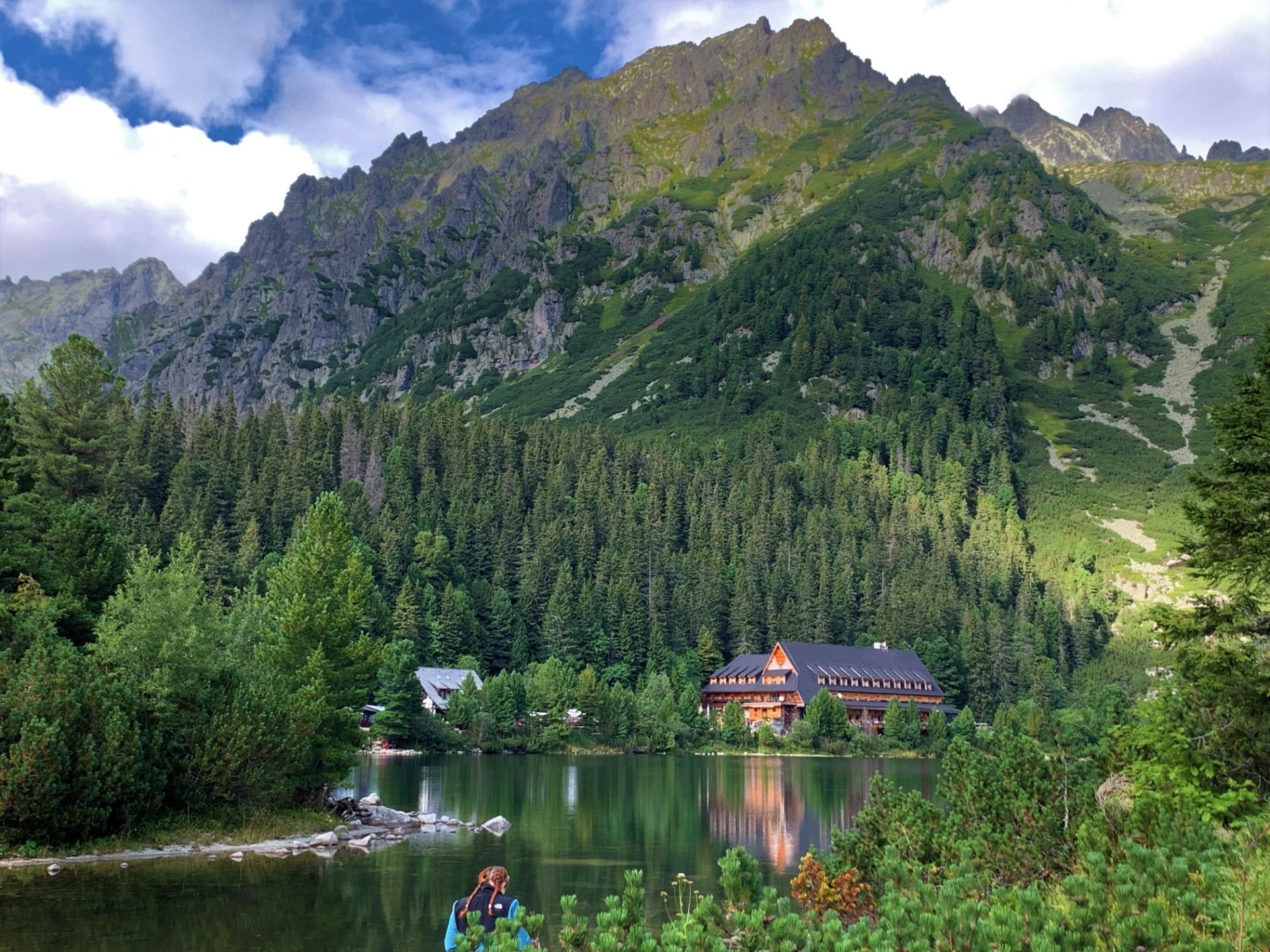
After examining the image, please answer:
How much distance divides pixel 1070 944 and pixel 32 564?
49705mm

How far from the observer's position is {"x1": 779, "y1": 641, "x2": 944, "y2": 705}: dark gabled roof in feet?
507

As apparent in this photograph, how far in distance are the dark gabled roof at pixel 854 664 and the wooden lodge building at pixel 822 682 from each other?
97 mm

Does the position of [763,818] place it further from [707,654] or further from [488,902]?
[707,654]

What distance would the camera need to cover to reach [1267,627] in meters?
29.7

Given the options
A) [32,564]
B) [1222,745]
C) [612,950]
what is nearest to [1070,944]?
[612,950]

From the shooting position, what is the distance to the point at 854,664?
522ft

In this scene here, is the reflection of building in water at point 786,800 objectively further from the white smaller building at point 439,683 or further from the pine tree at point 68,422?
the pine tree at point 68,422

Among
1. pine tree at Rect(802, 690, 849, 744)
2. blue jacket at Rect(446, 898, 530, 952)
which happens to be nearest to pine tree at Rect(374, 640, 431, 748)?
pine tree at Rect(802, 690, 849, 744)

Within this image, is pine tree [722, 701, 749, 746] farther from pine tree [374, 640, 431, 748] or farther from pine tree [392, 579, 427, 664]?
pine tree [374, 640, 431, 748]

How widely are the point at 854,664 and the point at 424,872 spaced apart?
413ft

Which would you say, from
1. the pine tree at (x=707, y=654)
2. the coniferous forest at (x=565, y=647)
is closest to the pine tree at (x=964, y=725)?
the coniferous forest at (x=565, y=647)

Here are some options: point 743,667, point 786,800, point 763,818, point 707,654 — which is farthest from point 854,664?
point 763,818

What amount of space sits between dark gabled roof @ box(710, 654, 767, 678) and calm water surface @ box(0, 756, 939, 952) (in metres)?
72.4

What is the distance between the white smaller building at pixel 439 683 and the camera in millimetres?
128375
